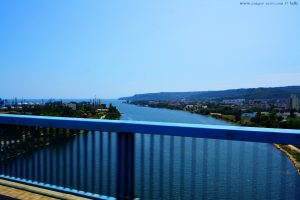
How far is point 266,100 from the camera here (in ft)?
282

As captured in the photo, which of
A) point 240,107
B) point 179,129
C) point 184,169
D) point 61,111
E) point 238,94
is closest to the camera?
point 179,129

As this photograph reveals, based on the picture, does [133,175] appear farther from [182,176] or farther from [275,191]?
[275,191]

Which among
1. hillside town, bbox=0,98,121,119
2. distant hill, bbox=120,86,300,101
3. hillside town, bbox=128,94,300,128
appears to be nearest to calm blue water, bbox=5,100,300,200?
hillside town, bbox=0,98,121,119

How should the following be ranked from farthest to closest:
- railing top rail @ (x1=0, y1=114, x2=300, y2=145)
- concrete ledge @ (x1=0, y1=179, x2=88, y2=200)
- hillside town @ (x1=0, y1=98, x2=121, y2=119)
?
hillside town @ (x1=0, y1=98, x2=121, y2=119), concrete ledge @ (x1=0, y1=179, x2=88, y2=200), railing top rail @ (x1=0, y1=114, x2=300, y2=145)

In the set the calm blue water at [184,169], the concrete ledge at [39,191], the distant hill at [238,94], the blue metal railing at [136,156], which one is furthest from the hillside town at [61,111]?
the distant hill at [238,94]

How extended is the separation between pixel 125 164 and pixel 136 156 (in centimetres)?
12

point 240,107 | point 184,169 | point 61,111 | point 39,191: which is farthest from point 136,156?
point 240,107

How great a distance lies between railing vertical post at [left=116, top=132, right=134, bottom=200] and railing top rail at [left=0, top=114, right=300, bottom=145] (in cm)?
10

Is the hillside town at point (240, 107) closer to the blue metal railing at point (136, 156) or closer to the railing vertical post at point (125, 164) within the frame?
the blue metal railing at point (136, 156)

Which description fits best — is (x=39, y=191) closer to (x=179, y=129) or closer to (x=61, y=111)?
(x=179, y=129)

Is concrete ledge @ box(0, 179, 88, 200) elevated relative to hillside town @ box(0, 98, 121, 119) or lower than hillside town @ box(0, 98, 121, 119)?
elevated

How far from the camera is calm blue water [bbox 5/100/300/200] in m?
2.61

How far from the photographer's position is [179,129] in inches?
106

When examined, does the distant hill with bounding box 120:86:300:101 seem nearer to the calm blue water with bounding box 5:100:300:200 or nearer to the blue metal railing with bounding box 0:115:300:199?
the calm blue water with bounding box 5:100:300:200
